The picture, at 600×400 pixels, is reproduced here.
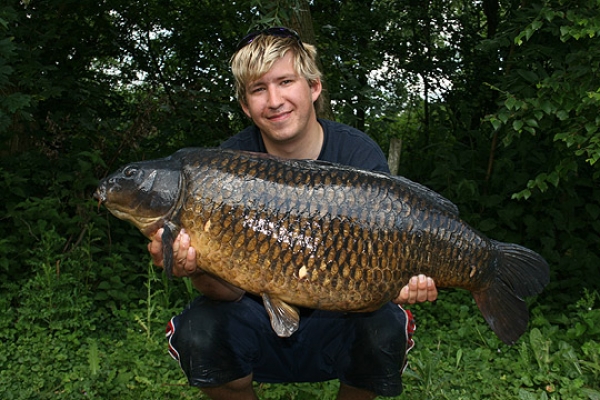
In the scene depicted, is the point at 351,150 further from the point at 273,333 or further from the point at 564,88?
the point at 564,88

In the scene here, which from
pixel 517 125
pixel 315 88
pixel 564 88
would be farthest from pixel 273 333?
pixel 564 88

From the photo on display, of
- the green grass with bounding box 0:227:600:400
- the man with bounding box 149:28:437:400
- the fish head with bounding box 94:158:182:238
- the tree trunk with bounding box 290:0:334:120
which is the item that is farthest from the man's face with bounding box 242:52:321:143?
the tree trunk with bounding box 290:0:334:120

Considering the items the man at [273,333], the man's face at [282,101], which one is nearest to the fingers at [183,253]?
the man at [273,333]

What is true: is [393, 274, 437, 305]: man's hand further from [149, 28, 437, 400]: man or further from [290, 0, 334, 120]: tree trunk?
[290, 0, 334, 120]: tree trunk

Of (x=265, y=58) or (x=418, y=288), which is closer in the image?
(x=418, y=288)

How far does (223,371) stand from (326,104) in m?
1.95

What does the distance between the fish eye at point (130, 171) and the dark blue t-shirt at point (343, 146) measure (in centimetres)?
51

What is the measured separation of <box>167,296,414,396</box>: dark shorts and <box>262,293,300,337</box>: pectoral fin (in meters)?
0.30

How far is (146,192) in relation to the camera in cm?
180

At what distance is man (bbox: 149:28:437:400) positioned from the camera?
2.02m

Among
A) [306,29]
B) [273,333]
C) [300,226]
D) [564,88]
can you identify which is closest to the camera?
[300,226]

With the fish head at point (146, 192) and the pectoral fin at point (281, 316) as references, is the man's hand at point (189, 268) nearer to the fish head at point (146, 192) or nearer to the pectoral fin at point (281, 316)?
the fish head at point (146, 192)

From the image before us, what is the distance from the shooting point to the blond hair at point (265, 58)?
213 centimetres

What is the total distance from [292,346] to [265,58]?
911 mm
